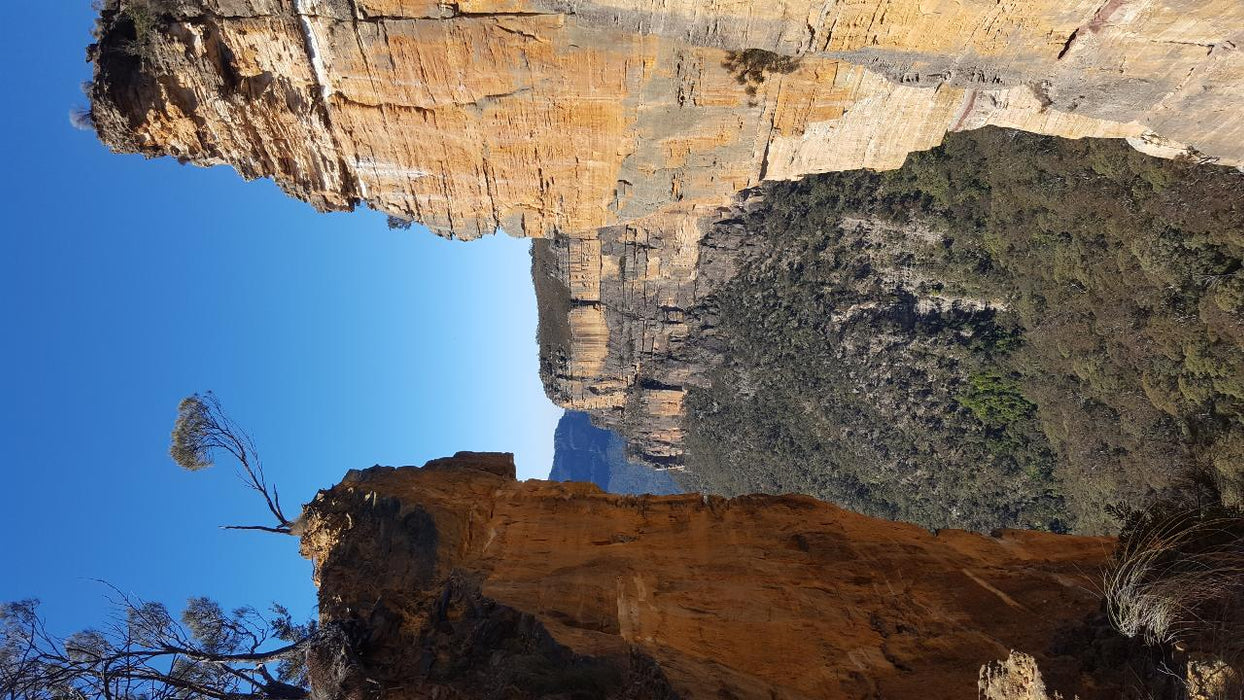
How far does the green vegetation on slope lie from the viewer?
49.7ft

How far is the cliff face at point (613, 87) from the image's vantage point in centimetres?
799

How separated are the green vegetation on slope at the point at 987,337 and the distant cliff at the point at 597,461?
2265cm

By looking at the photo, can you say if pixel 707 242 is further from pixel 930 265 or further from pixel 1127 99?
pixel 1127 99

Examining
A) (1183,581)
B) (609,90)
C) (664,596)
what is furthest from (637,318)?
(1183,581)

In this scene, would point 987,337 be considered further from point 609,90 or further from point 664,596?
point 664,596

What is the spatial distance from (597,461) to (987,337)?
160 ft

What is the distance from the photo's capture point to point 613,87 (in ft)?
29.0

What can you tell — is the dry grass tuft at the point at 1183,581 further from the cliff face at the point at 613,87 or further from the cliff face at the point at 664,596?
the cliff face at the point at 613,87

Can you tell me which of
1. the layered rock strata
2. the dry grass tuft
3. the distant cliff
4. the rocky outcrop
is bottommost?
the dry grass tuft

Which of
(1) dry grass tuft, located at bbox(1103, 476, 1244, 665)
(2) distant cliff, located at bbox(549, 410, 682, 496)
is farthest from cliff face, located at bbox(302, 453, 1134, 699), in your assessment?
(2) distant cliff, located at bbox(549, 410, 682, 496)

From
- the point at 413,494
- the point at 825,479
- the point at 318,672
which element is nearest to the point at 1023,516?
the point at 825,479

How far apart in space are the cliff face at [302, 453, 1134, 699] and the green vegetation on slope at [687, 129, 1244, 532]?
974 centimetres

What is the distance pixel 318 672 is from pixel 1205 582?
23.8ft

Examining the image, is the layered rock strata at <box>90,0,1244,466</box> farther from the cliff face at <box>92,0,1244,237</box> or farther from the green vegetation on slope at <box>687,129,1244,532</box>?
the green vegetation on slope at <box>687,129,1244,532</box>
